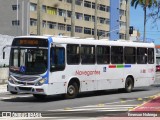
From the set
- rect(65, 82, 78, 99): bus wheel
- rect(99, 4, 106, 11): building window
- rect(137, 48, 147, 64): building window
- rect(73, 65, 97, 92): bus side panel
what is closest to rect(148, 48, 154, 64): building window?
rect(137, 48, 147, 64): building window

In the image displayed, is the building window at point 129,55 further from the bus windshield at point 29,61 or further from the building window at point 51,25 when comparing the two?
the building window at point 51,25

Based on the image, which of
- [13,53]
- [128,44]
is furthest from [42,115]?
[128,44]

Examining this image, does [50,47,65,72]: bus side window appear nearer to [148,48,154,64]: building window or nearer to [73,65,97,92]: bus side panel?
[73,65,97,92]: bus side panel

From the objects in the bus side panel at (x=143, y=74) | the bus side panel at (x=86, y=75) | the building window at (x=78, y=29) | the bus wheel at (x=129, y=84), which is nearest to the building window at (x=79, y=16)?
the building window at (x=78, y=29)

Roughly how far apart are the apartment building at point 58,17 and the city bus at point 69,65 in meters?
43.8

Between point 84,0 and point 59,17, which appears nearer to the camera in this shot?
point 59,17

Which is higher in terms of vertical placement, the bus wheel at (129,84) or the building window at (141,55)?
the building window at (141,55)

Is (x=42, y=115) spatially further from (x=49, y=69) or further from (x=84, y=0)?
(x=84, y=0)

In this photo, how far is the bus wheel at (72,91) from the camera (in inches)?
875

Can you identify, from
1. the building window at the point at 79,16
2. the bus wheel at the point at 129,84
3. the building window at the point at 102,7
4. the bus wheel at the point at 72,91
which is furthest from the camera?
the building window at the point at 102,7

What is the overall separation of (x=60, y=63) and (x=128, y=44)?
6247mm

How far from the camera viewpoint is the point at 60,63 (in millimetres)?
21438

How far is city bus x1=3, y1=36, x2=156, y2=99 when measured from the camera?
20750 millimetres

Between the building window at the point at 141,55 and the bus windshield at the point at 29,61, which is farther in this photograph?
the building window at the point at 141,55
